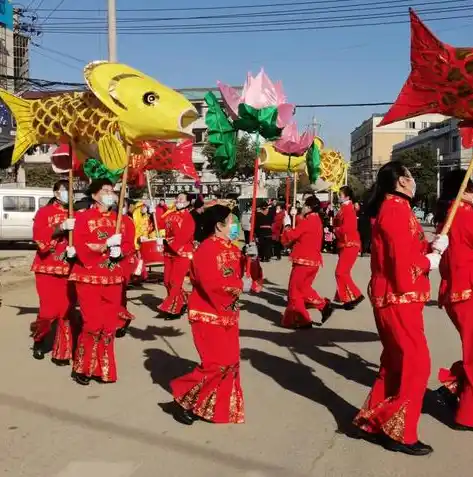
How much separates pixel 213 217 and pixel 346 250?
17.2 feet

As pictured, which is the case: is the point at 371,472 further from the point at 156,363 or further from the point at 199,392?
the point at 156,363

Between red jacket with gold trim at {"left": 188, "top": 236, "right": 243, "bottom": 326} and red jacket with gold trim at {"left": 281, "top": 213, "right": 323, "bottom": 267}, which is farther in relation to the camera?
red jacket with gold trim at {"left": 281, "top": 213, "right": 323, "bottom": 267}

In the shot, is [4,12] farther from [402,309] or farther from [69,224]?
[402,309]

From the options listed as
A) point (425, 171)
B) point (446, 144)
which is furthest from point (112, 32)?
point (446, 144)

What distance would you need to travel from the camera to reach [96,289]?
17.9 feet

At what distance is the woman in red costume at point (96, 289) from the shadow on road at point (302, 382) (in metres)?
1.41

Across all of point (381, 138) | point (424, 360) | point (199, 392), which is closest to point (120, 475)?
point (199, 392)

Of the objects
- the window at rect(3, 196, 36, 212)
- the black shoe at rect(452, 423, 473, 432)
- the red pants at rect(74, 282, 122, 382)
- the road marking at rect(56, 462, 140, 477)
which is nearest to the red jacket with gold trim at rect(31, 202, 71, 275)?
the red pants at rect(74, 282, 122, 382)

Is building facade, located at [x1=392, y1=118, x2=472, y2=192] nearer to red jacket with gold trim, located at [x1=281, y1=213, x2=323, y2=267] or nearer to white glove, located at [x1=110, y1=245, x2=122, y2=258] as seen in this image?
red jacket with gold trim, located at [x1=281, y1=213, x2=323, y2=267]

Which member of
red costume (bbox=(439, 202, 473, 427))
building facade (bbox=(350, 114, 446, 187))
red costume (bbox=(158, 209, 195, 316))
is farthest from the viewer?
building facade (bbox=(350, 114, 446, 187))

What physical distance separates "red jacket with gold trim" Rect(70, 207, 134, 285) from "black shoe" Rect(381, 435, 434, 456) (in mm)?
2615

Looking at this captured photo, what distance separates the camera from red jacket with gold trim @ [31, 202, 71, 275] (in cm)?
624

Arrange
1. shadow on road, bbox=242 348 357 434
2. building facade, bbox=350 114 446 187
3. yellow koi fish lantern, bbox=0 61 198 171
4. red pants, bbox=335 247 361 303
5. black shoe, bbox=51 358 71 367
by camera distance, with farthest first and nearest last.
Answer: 1. building facade, bbox=350 114 446 187
2. red pants, bbox=335 247 361 303
3. black shoe, bbox=51 358 71 367
4. yellow koi fish lantern, bbox=0 61 198 171
5. shadow on road, bbox=242 348 357 434

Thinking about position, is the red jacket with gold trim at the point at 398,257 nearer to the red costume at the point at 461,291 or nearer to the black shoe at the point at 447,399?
the red costume at the point at 461,291
